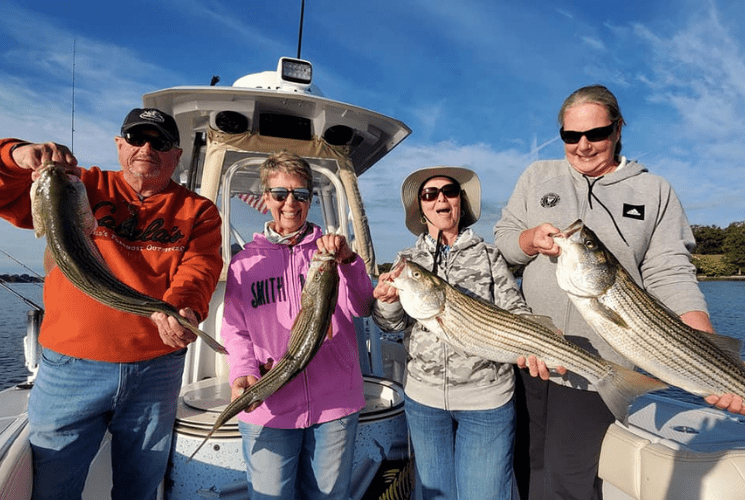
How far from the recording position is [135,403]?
290 cm

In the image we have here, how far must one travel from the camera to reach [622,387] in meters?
2.69

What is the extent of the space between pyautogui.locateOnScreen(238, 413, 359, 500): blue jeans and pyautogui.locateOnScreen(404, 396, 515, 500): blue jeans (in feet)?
1.68

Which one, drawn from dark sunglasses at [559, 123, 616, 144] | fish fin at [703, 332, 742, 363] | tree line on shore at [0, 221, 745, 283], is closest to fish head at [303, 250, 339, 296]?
dark sunglasses at [559, 123, 616, 144]

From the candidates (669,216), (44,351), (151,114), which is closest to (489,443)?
(669,216)

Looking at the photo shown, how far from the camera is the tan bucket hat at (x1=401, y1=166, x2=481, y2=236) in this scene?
3.50 m

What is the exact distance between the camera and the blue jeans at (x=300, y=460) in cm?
289

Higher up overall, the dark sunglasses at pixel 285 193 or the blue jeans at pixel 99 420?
the dark sunglasses at pixel 285 193

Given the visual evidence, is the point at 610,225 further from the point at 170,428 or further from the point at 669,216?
the point at 170,428

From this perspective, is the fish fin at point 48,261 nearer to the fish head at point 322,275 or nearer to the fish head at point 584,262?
the fish head at point 322,275

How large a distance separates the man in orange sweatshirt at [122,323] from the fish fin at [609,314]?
2352 millimetres

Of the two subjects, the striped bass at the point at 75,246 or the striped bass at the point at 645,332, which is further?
the striped bass at the point at 645,332

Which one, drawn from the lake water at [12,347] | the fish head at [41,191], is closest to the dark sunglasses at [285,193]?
the fish head at [41,191]

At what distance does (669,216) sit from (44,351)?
4015mm

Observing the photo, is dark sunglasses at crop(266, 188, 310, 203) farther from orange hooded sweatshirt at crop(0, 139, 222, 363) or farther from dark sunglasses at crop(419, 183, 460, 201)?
dark sunglasses at crop(419, 183, 460, 201)
